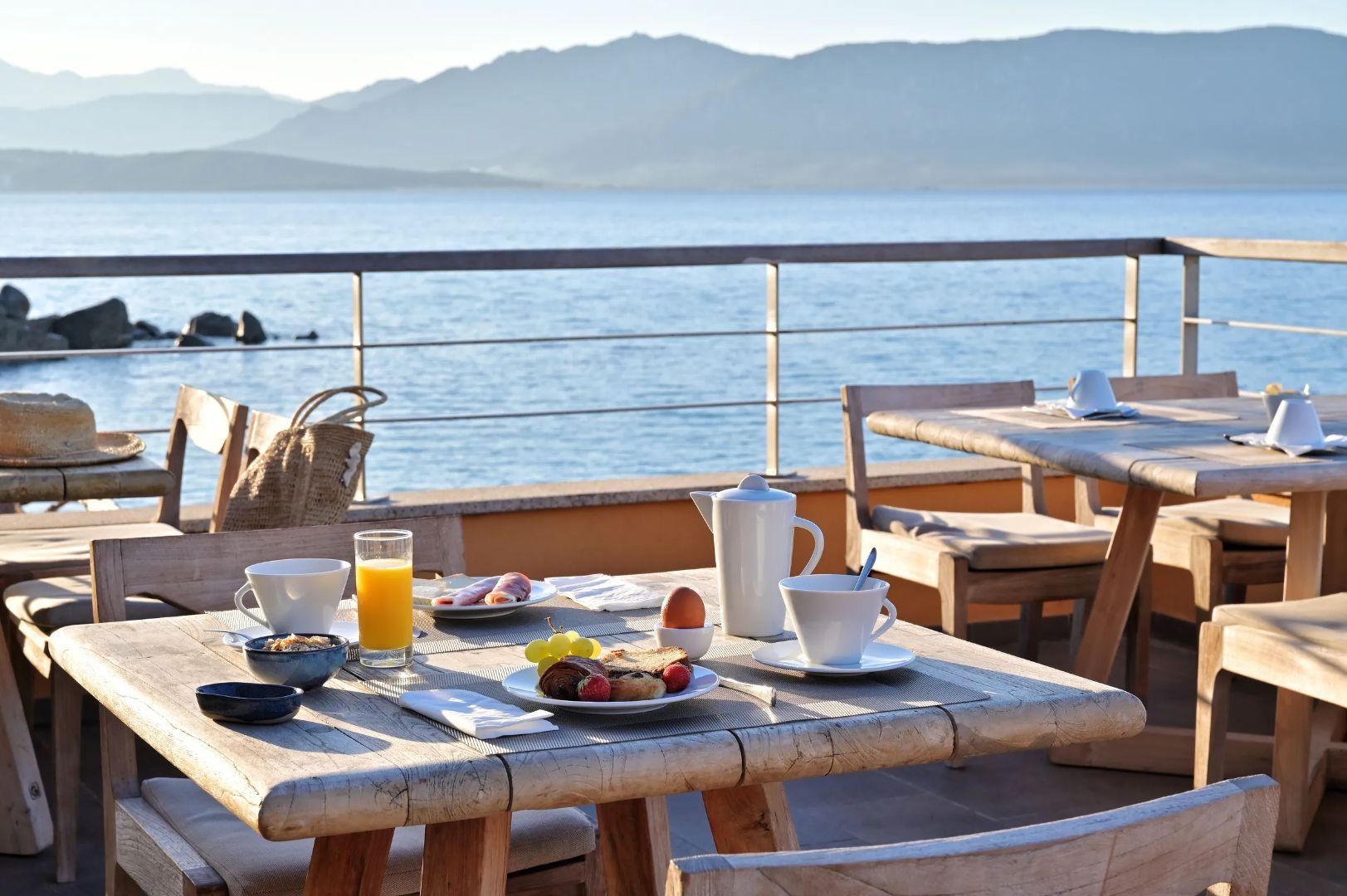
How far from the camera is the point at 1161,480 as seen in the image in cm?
268

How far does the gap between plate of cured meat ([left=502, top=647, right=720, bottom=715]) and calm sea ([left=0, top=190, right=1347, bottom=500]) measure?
12.0m

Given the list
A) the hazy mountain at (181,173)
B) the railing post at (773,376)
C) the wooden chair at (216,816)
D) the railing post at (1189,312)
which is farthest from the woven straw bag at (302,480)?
the hazy mountain at (181,173)

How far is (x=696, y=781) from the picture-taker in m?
1.32

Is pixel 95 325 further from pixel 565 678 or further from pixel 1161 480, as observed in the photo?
pixel 565 678

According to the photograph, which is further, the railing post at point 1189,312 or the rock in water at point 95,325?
the rock in water at point 95,325

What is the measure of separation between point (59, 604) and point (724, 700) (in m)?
1.70

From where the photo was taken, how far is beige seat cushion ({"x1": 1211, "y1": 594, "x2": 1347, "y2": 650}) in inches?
99.6

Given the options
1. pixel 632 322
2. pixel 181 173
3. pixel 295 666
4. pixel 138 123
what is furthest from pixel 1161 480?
pixel 181 173

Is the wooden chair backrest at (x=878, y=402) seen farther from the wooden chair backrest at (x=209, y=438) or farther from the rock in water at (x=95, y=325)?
the rock in water at (x=95, y=325)

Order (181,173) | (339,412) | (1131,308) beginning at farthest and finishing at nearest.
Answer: (181,173) → (1131,308) → (339,412)

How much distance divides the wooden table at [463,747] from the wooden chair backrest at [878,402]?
1809mm

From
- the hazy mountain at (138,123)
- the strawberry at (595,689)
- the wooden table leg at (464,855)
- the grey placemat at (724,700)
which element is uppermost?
the hazy mountain at (138,123)

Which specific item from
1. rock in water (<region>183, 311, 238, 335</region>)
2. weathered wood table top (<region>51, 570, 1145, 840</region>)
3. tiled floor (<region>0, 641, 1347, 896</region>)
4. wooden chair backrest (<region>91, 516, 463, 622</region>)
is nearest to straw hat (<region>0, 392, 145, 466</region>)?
tiled floor (<region>0, 641, 1347, 896</region>)

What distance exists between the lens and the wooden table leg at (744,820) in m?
1.77
